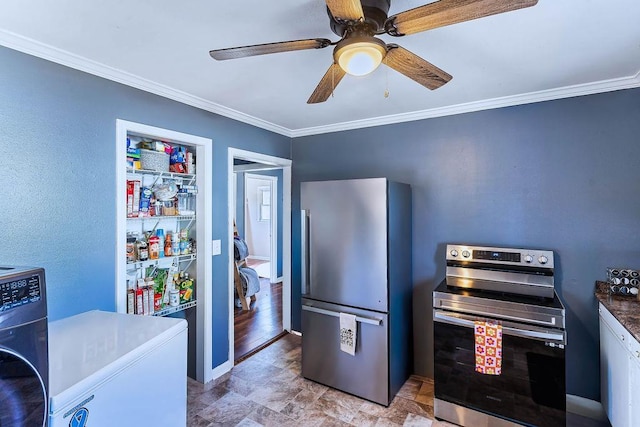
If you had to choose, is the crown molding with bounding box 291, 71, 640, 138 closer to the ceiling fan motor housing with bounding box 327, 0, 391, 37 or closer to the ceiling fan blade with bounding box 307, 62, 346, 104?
the ceiling fan blade with bounding box 307, 62, 346, 104

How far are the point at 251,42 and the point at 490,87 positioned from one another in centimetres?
169

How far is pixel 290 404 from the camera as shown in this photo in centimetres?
241

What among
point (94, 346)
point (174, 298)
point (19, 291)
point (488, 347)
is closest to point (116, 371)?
point (94, 346)

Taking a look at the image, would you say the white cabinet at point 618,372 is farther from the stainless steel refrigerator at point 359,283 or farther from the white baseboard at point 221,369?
the white baseboard at point 221,369

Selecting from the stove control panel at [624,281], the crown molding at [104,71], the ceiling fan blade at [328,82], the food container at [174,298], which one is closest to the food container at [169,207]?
the food container at [174,298]

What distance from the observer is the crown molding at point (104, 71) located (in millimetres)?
1638

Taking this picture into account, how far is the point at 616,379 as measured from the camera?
1851 millimetres

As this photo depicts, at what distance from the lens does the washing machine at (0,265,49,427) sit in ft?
3.04

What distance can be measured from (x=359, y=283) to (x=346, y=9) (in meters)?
1.84

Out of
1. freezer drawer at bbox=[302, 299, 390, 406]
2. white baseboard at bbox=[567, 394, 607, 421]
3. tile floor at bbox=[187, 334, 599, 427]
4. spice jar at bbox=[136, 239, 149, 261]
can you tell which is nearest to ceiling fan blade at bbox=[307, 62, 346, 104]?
freezer drawer at bbox=[302, 299, 390, 406]

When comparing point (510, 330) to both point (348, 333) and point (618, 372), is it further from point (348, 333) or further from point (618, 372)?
point (348, 333)

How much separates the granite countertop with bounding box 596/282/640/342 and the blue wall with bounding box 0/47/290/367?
2.93 m

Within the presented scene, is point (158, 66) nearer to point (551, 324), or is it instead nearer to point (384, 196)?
point (384, 196)

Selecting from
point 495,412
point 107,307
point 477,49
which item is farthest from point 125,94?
point 495,412
